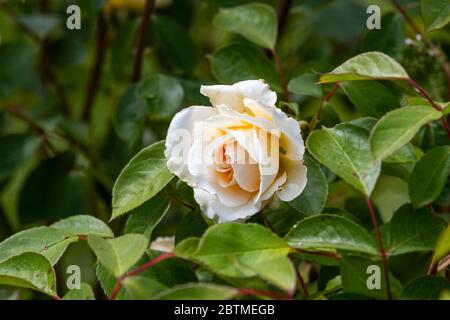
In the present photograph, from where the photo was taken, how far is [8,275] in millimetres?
728

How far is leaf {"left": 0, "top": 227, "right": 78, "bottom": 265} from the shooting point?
771 mm

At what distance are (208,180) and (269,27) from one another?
13.7 inches

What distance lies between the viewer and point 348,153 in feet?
2.39

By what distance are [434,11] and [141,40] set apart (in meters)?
0.54

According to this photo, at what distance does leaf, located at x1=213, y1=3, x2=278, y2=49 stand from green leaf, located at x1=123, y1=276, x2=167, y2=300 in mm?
451

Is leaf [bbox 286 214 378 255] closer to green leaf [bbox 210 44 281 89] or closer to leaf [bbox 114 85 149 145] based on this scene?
Answer: green leaf [bbox 210 44 281 89]

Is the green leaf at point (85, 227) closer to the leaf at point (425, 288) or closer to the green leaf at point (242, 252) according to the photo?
the green leaf at point (242, 252)

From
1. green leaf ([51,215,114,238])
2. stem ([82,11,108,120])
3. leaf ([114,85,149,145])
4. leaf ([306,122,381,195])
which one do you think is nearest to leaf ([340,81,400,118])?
leaf ([306,122,381,195])

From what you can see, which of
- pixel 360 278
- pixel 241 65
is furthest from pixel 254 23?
pixel 360 278

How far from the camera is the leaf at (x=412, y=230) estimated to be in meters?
0.71

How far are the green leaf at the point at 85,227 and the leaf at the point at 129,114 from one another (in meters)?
0.36
